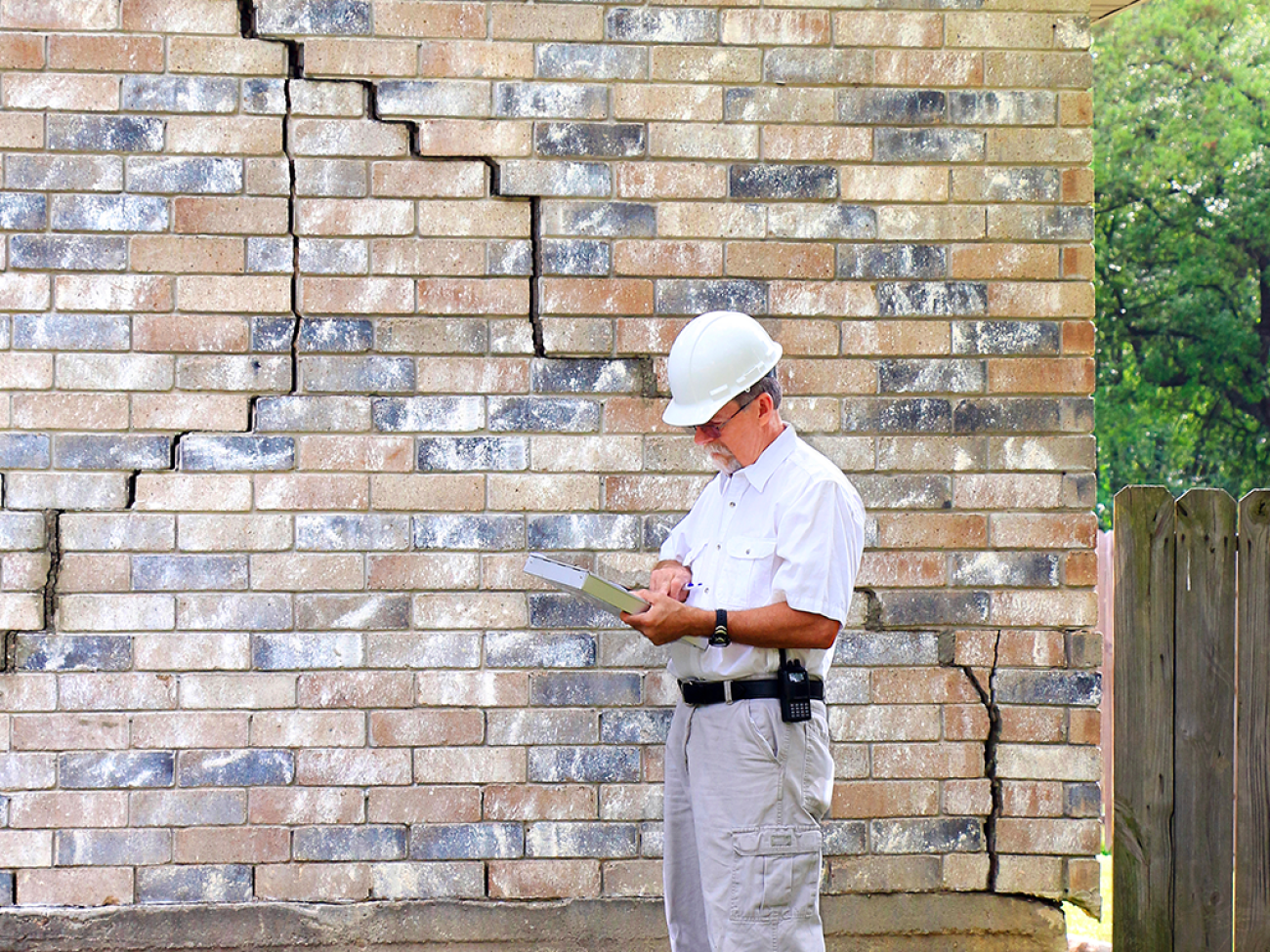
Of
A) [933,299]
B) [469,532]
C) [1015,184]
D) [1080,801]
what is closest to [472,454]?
[469,532]

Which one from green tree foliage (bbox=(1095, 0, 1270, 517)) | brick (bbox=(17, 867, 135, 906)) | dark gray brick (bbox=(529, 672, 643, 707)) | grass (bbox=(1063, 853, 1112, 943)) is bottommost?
grass (bbox=(1063, 853, 1112, 943))

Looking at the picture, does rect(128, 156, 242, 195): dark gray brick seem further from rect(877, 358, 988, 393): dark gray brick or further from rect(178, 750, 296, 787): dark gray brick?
rect(877, 358, 988, 393): dark gray brick

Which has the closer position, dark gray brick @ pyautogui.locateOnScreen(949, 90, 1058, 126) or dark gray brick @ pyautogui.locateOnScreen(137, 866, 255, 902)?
dark gray brick @ pyautogui.locateOnScreen(137, 866, 255, 902)

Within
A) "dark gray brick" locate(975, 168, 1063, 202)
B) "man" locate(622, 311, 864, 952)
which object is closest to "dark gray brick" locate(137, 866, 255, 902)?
"man" locate(622, 311, 864, 952)

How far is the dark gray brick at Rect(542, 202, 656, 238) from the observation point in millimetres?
3574

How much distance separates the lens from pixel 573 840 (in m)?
3.55

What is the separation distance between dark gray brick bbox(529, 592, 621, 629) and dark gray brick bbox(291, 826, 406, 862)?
76cm

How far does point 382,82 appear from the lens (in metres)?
3.55

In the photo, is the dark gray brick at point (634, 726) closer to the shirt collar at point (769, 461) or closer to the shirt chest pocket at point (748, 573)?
the shirt chest pocket at point (748, 573)

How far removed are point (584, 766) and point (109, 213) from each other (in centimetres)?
220

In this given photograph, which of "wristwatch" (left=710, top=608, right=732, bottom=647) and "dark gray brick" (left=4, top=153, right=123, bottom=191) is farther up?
"dark gray brick" (left=4, top=153, right=123, bottom=191)

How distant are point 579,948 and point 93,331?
2373 millimetres

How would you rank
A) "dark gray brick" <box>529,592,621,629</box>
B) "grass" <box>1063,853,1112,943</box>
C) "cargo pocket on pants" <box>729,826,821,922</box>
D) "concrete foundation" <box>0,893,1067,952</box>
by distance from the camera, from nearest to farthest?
"cargo pocket on pants" <box>729,826,821,922</box> → "concrete foundation" <box>0,893,1067,952</box> → "dark gray brick" <box>529,592,621,629</box> → "grass" <box>1063,853,1112,943</box>

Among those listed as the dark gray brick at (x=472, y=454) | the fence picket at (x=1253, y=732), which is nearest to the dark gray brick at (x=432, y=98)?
the dark gray brick at (x=472, y=454)
